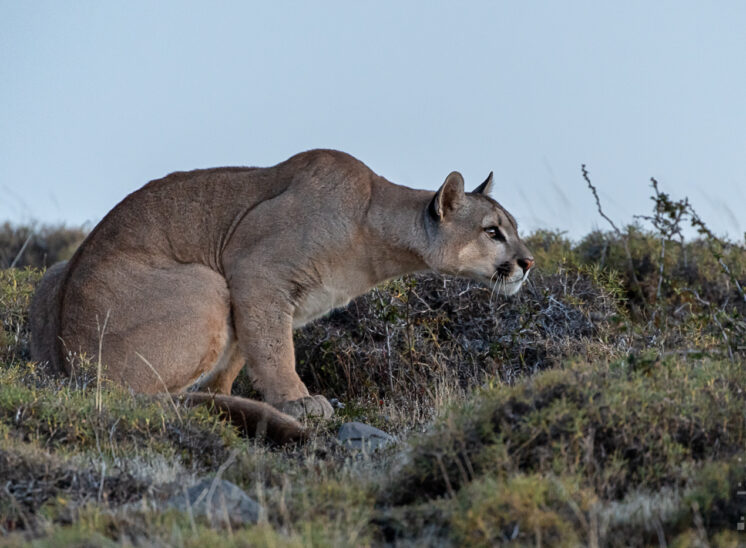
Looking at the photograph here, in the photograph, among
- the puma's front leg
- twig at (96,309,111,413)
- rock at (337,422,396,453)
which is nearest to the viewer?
twig at (96,309,111,413)

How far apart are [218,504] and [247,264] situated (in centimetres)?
333

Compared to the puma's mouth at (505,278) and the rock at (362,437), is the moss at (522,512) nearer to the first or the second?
the rock at (362,437)

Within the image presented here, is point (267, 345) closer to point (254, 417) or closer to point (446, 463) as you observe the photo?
point (254, 417)

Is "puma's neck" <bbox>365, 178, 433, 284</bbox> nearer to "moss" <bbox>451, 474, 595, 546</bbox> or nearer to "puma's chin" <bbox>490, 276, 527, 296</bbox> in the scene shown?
"puma's chin" <bbox>490, 276, 527, 296</bbox>

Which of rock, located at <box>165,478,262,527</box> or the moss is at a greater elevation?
the moss

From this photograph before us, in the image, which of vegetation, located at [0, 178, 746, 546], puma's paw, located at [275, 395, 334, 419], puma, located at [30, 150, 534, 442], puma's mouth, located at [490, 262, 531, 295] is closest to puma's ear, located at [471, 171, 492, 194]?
puma, located at [30, 150, 534, 442]

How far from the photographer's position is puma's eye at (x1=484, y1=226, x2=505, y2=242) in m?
7.55

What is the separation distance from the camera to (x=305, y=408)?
278 inches

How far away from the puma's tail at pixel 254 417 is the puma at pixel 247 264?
21.8 inches

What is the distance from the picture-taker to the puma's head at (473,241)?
7453 mm

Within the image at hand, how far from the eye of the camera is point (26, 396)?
584 centimetres

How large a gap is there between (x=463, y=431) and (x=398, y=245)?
2.99 meters

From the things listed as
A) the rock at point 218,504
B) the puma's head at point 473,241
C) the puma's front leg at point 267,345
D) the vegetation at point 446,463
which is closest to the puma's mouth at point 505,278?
the puma's head at point 473,241

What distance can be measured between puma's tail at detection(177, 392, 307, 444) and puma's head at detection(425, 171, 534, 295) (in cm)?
196
